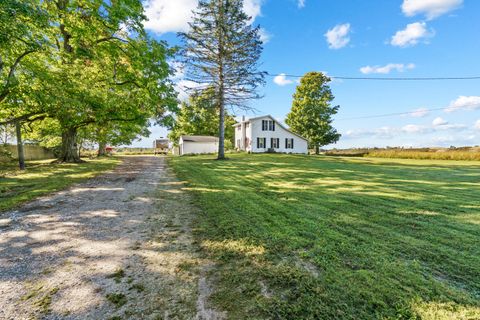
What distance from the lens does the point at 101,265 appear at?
269 centimetres

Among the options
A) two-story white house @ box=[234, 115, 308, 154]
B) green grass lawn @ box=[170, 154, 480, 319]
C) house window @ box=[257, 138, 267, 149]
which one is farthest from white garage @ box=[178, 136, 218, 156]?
green grass lawn @ box=[170, 154, 480, 319]

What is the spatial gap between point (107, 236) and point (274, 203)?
3305 mm

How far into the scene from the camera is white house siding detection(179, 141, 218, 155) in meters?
39.9

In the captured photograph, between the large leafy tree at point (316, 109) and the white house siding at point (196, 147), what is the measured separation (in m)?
16.8

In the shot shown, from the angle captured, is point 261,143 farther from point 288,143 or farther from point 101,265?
point 101,265

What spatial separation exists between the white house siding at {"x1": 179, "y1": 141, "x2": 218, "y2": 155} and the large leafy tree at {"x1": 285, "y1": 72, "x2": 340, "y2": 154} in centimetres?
1676

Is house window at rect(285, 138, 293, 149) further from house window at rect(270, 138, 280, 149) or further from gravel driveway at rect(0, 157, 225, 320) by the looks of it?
gravel driveway at rect(0, 157, 225, 320)

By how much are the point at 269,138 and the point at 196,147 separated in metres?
14.3

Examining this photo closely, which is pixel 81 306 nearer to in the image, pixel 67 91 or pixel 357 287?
pixel 357 287

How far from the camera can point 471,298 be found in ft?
6.62

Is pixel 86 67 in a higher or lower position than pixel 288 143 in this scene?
higher

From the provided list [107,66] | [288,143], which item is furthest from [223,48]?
[288,143]

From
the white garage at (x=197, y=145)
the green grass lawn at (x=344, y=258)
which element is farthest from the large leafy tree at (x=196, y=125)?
the green grass lawn at (x=344, y=258)

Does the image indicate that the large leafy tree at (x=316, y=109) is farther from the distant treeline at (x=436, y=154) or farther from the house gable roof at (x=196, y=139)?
the house gable roof at (x=196, y=139)
